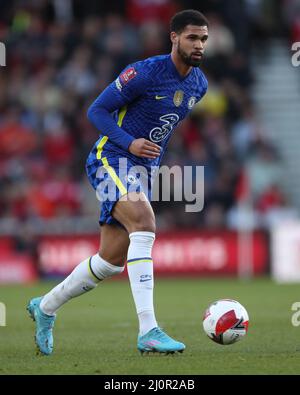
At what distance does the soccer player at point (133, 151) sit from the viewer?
680 centimetres

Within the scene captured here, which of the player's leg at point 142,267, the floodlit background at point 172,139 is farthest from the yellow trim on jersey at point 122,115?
the floodlit background at point 172,139

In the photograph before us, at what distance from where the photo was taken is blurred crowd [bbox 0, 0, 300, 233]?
663 inches

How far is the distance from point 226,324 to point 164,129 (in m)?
1.47

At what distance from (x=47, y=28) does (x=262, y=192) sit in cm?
560

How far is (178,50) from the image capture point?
714 centimetres

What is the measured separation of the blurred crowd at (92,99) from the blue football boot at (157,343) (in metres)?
9.70

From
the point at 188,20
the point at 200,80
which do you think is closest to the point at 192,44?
the point at 188,20

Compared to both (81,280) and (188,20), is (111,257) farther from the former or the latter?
(188,20)

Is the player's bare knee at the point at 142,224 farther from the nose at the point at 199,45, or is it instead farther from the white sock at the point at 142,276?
the nose at the point at 199,45

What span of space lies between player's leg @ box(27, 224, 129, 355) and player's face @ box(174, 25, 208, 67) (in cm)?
127

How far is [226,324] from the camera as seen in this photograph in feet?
22.6
